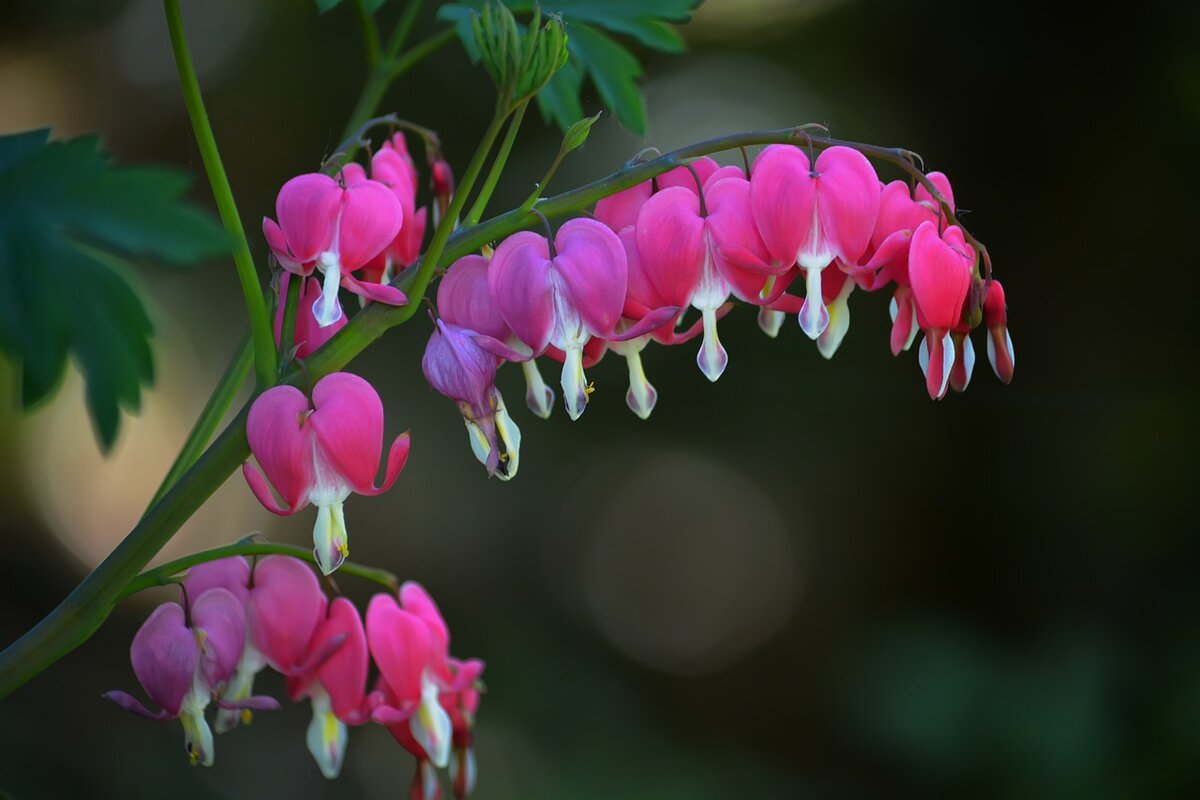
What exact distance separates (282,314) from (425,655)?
296 millimetres

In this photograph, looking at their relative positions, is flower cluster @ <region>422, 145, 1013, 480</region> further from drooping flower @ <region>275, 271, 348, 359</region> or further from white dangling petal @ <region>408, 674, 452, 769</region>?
white dangling petal @ <region>408, 674, 452, 769</region>

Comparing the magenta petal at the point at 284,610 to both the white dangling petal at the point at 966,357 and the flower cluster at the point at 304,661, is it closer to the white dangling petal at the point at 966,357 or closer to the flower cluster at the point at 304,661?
the flower cluster at the point at 304,661

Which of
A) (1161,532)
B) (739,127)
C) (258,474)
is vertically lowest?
(258,474)

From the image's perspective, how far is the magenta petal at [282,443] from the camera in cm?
67

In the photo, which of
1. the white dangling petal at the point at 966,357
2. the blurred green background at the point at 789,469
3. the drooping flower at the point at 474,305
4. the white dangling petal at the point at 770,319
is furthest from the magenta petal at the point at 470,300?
the blurred green background at the point at 789,469

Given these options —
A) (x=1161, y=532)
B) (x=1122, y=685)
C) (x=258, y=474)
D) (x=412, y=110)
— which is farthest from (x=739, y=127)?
(x=258, y=474)

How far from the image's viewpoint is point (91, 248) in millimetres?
542

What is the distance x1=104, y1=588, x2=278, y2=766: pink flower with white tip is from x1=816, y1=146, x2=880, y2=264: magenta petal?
49 centimetres

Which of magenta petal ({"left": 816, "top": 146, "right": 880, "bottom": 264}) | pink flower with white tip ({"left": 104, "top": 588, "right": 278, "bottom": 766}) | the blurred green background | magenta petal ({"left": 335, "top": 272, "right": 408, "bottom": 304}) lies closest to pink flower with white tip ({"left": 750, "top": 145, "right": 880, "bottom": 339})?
magenta petal ({"left": 816, "top": 146, "right": 880, "bottom": 264})

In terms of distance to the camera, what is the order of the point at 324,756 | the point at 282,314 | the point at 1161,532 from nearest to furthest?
the point at 282,314, the point at 324,756, the point at 1161,532

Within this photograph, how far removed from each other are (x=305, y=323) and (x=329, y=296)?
8cm

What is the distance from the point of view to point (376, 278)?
87 centimetres

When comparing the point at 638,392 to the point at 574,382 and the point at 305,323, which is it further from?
the point at 305,323

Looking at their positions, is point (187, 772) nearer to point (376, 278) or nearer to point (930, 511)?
point (930, 511)
